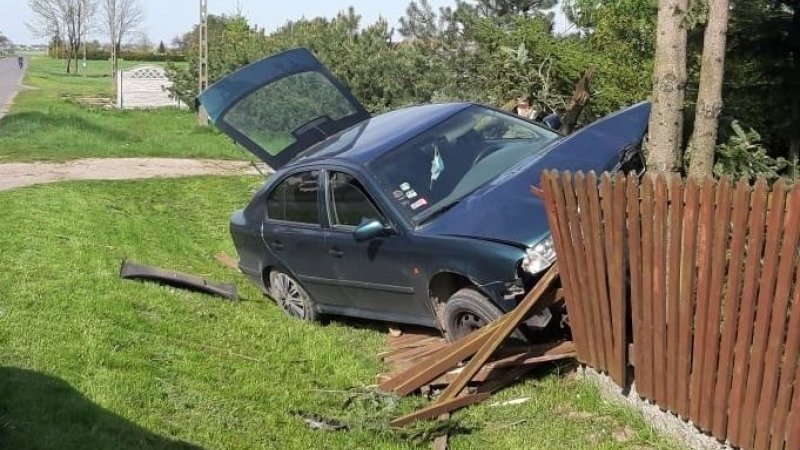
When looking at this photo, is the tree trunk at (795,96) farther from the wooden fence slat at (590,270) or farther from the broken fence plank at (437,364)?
the broken fence plank at (437,364)

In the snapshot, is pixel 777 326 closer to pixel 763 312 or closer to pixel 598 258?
pixel 763 312

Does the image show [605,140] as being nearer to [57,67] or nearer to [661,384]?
[661,384]

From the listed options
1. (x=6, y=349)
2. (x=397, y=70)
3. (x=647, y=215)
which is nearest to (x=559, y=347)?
(x=647, y=215)

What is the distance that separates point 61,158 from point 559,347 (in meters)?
15.1

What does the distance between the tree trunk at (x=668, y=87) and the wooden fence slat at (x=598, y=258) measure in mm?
1946

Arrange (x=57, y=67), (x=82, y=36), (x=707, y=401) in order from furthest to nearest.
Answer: (x=57, y=67) → (x=82, y=36) → (x=707, y=401)

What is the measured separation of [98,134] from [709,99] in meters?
20.1

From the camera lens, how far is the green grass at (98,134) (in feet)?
68.1

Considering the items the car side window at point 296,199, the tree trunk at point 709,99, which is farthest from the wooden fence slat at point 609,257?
the car side window at point 296,199

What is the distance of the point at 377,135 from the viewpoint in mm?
7883

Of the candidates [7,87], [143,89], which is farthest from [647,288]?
[7,87]

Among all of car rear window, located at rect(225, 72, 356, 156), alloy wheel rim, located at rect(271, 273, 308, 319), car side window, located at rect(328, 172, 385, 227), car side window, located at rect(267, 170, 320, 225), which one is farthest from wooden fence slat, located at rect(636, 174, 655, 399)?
car rear window, located at rect(225, 72, 356, 156)

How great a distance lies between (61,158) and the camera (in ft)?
62.8

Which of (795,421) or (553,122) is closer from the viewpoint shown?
(795,421)
